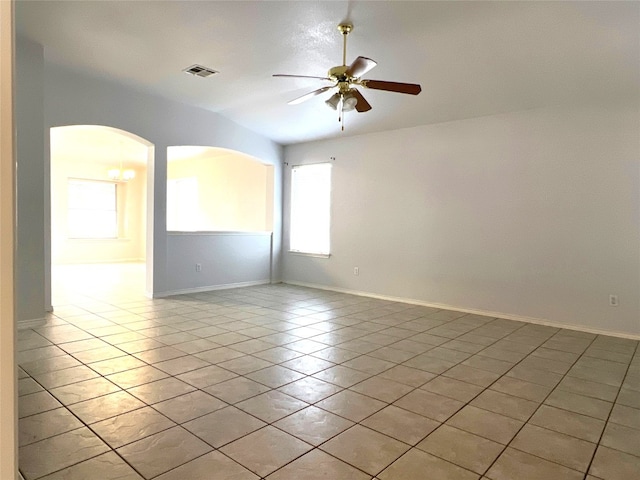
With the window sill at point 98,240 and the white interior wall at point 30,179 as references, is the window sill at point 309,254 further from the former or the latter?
the window sill at point 98,240

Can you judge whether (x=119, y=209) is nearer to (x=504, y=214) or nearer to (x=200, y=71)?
(x=200, y=71)

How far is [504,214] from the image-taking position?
16.7 ft

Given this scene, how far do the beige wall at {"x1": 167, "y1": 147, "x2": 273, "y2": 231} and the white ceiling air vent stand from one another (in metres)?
2.67

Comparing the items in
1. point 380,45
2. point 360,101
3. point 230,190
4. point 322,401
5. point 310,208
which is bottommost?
point 322,401

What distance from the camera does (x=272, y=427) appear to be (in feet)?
7.55

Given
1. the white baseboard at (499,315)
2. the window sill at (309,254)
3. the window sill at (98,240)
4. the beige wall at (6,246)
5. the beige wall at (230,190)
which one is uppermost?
the beige wall at (230,190)

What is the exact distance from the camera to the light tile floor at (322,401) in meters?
1.97

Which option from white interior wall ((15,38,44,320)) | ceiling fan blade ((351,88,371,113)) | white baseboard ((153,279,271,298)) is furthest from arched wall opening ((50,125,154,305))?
ceiling fan blade ((351,88,371,113))

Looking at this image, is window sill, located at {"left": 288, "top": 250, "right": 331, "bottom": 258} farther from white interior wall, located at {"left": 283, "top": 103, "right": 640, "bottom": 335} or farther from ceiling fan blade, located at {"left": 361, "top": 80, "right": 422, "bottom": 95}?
ceiling fan blade, located at {"left": 361, "top": 80, "right": 422, "bottom": 95}

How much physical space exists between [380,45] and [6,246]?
373 cm

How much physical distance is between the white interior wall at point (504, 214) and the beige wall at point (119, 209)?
568 cm

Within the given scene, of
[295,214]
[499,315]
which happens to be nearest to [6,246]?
[499,315]

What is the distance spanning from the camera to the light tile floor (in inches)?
77.7

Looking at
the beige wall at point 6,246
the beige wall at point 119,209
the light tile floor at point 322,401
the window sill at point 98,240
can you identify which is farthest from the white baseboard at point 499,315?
the window sill at point 98,240
